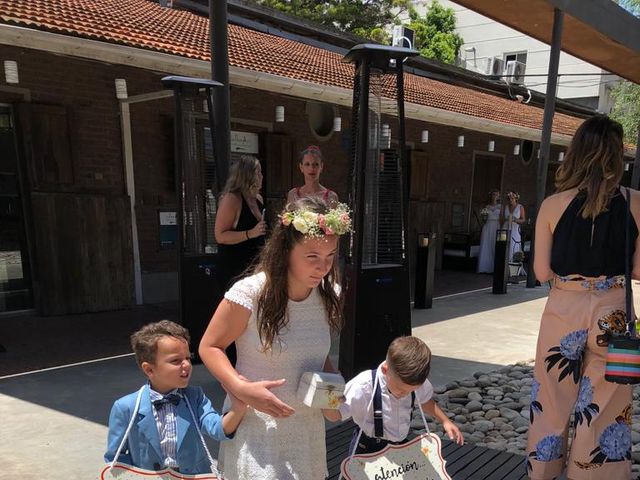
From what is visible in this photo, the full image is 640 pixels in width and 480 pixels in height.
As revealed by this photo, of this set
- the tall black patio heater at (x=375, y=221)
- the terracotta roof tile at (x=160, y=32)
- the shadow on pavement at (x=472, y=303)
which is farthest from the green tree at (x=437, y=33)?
the tall black patio heater at (x=375, y=221)

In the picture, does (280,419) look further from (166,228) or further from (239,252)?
(166,228)

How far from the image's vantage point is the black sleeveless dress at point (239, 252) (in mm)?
3799

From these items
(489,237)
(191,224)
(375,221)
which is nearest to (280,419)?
(375,221)

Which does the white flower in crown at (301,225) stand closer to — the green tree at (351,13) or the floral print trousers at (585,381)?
the floral print trousers at (585,381)

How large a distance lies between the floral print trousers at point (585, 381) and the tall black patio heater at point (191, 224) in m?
2.50

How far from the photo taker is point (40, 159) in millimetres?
6270

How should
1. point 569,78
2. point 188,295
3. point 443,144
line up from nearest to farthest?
point 188,295 → point 443,144 → point 569,78

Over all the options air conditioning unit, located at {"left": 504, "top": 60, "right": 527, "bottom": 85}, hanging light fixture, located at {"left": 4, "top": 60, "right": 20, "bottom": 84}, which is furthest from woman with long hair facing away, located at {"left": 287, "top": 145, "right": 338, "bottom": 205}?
air conditioning unit, located at {"left": 504, "top": 60, "right": 527, "bottom": 85}

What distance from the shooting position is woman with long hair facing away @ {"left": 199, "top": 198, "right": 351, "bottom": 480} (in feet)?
5.61

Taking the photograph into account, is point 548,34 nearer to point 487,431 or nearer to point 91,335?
point 487,431

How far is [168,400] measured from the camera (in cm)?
186

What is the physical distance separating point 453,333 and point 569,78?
3138 centimetres

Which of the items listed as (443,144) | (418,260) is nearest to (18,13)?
(418,260)

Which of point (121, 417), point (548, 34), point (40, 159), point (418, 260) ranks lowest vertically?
point (418, 260)
